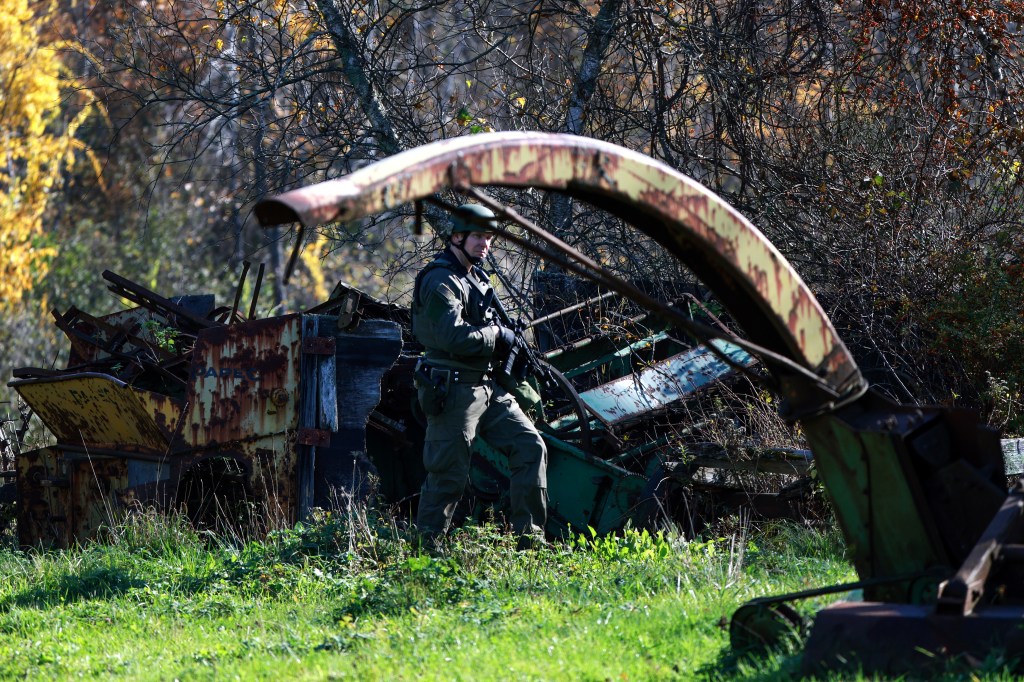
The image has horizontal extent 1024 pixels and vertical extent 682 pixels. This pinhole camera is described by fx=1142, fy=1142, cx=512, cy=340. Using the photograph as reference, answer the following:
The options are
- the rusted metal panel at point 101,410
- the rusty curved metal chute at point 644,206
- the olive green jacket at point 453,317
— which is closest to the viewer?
the rusty curved metal chute at point 644,206

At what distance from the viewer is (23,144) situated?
20.0 metres

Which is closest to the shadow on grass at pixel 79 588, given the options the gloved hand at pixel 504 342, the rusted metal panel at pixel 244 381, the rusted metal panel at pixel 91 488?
the rusted metal panel at pixel 244 381

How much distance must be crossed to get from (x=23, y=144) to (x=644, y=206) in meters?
18.8

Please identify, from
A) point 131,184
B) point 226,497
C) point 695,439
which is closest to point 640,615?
point 695,439

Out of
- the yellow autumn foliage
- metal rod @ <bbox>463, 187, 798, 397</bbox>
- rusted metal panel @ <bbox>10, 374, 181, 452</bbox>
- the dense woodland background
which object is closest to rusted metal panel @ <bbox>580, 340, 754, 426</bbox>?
the dense woodland background

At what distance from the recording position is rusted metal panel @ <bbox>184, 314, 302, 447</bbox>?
7352 millimetres

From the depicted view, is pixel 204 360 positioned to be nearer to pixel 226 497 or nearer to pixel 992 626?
pixel 226 497

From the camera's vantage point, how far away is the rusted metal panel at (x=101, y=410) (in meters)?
7.62

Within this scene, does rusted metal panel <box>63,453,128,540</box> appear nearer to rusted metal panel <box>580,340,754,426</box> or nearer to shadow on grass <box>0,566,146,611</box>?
shadow on grass <box>0,566,146,611</box>

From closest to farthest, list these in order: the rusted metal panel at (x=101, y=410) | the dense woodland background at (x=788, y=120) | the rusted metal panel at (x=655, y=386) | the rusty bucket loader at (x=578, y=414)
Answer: the rusty bucket loader at (x=578, y=414), the rusted metal panel at (x=101, y=410), the rusted metal panel at (x=655, y=386), the dense woodland background at (x=788, y=120)

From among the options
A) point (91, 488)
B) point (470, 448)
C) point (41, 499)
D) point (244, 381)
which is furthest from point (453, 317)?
point (41, 499)

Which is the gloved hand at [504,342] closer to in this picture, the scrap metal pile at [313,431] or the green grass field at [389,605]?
the scrap metal pile at [313,431]

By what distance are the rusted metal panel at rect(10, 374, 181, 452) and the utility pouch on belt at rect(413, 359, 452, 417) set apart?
1794 millimetres

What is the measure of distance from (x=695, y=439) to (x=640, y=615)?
2.96 metres
